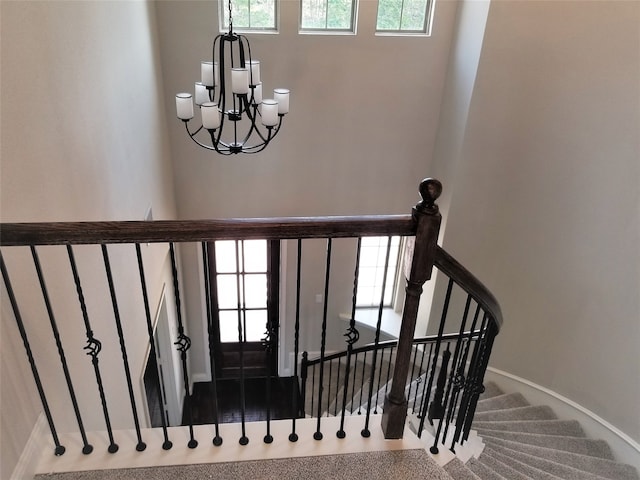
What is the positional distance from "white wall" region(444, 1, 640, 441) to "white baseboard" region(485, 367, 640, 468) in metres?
0.07

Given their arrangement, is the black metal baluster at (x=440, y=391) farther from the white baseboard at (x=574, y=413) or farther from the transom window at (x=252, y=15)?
the transom window at (x=252, y=15)

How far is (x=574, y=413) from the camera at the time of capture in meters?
4.54

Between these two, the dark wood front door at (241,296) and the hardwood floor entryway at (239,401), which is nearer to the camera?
the hardwood floor entryway at (239,401)

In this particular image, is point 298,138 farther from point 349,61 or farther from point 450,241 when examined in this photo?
point 450,241

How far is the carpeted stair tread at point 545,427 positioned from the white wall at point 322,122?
2589 millimetres

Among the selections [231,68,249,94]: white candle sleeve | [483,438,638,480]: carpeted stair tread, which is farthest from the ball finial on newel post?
[483,438,638,480]: carpeted stair tread

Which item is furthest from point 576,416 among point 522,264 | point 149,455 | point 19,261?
point 19,261

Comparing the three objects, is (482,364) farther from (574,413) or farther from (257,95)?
(574,413)

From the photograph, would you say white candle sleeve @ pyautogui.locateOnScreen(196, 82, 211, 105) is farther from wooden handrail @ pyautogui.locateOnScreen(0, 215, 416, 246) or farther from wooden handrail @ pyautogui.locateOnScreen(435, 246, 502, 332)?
wooden handrail @ pyautogui.locateOnScreen(435, 246, 502, 332)

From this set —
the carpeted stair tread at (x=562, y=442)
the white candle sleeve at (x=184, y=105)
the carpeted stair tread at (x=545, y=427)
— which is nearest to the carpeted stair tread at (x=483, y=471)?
the carpeted stair tread at (x=562, y=442)

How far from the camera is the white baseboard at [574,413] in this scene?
401 centimetres

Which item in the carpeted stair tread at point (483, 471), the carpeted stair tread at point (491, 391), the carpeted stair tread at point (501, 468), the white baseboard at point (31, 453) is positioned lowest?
the carpeted stair tread at point (491, 391)

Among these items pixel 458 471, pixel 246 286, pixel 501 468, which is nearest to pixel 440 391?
pixel 458 471

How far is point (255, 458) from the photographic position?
6.27ft
